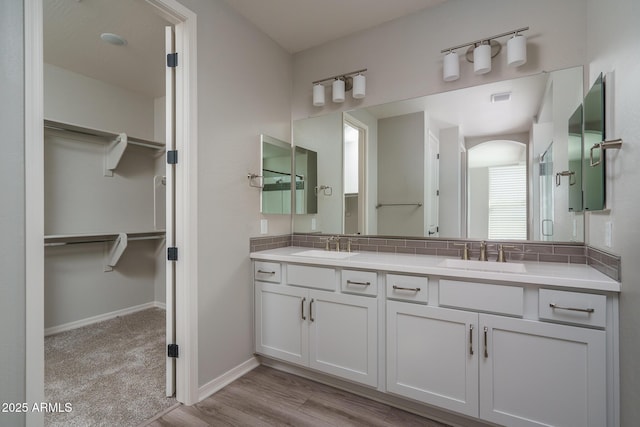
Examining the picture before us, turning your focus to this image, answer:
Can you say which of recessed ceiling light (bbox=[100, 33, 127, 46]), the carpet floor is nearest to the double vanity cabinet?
the carpet floor

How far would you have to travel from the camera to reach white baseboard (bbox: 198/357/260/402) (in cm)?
193

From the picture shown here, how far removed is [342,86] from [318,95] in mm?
223

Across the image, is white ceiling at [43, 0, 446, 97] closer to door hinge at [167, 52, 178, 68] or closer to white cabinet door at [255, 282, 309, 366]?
door hinge at [167, 52, 178, 68]

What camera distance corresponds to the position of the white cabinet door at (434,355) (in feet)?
5.07

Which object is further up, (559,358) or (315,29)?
(315,29)

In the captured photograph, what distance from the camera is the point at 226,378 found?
209cm

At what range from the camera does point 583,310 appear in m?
1.29

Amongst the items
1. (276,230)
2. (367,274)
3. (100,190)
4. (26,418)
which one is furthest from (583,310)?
(100,190)

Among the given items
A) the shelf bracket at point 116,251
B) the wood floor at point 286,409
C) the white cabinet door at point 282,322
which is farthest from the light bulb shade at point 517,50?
the shelf bracket at point 116,251

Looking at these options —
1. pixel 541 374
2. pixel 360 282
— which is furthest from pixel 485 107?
pixel 541 374

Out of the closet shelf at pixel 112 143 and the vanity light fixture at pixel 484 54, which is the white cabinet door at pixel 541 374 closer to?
the vanity light fixture at pixel 484 54

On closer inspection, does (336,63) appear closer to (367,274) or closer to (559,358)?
(367,274)

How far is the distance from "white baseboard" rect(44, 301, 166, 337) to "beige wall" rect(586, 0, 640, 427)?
417 cm

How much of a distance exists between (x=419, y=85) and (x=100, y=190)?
3454mm
